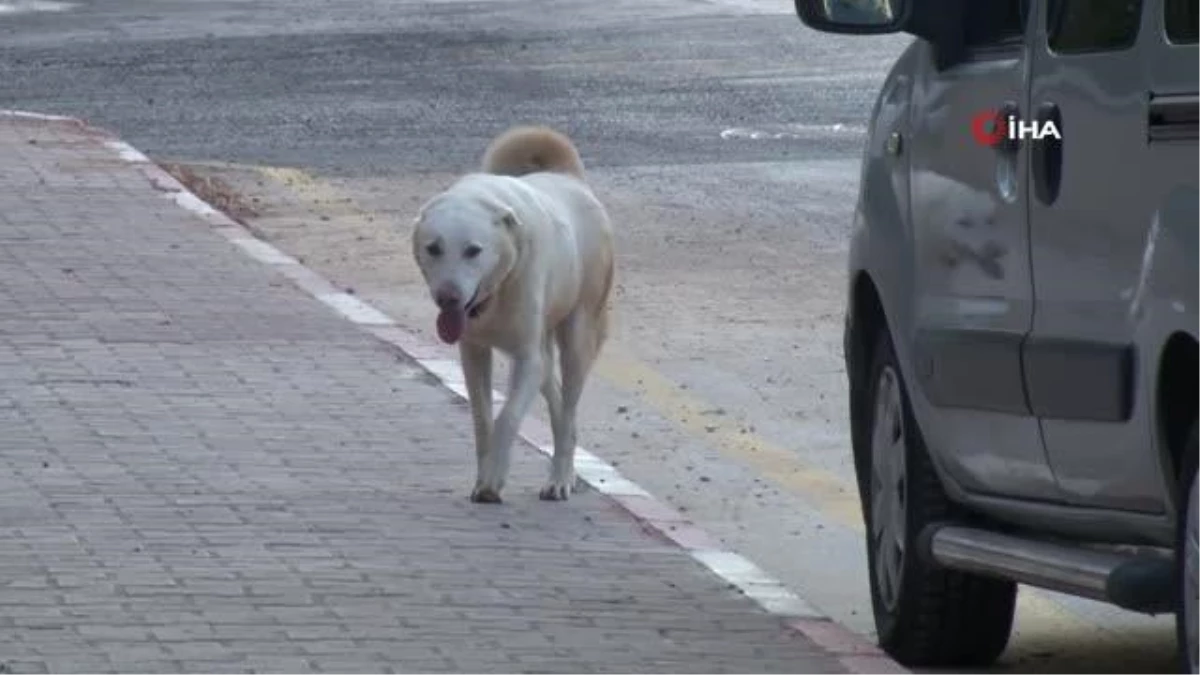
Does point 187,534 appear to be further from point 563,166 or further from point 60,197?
point 60,197

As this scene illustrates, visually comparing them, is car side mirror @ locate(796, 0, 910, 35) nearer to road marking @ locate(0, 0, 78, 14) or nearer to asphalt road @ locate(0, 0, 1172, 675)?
asphalt road @ locate(0, 0, 1172, 675)

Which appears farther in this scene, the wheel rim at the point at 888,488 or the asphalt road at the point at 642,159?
the asphalt road at the point at 642,159

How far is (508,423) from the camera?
411 inches

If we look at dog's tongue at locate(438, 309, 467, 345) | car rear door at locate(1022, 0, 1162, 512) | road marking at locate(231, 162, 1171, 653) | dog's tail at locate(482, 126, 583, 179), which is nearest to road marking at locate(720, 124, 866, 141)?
road marking at locate(231, 162, 1171, 653)

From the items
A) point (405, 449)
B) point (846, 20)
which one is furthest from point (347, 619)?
point (405, 449)

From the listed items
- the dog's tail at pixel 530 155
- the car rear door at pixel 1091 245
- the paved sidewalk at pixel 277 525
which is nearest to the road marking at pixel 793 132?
the paved sidewalk at pixel 277 525

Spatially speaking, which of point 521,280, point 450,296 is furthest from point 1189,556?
point 521,280

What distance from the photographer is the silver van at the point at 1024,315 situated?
690 cm

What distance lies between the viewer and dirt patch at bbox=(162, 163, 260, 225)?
18.0 meters

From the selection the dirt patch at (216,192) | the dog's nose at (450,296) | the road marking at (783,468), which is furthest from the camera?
the dirt patch at (216,192)

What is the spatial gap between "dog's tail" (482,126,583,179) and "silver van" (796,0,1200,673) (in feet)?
7.43

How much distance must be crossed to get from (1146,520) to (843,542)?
3314 mm

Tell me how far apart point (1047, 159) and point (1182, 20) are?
738 mm

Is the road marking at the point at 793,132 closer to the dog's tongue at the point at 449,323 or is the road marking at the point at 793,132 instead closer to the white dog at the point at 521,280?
the white dog at the point at 521,280
